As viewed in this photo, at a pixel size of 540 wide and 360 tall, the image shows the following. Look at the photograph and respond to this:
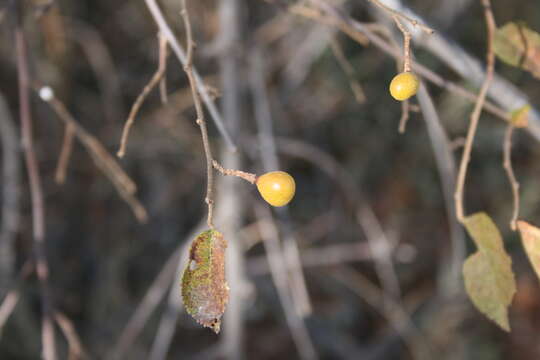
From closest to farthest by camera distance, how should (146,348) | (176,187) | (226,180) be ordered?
1. (226,180)
2. (146,348)
3. (176,187)

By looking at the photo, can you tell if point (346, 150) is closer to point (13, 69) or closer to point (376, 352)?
point (376, 352)

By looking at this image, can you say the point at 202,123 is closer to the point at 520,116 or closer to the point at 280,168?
the point at 520,116

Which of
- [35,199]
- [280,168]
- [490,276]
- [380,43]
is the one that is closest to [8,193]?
[35,199]

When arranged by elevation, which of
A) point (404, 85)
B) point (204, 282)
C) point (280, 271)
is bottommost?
point (204, 282)

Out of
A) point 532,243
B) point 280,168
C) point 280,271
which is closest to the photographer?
point 532,243

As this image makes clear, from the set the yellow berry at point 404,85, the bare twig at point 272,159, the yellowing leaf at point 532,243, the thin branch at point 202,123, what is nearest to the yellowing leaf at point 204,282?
the thin branch at point 202,123

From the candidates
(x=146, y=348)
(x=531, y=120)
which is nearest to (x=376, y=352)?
(x=146, y=348)
